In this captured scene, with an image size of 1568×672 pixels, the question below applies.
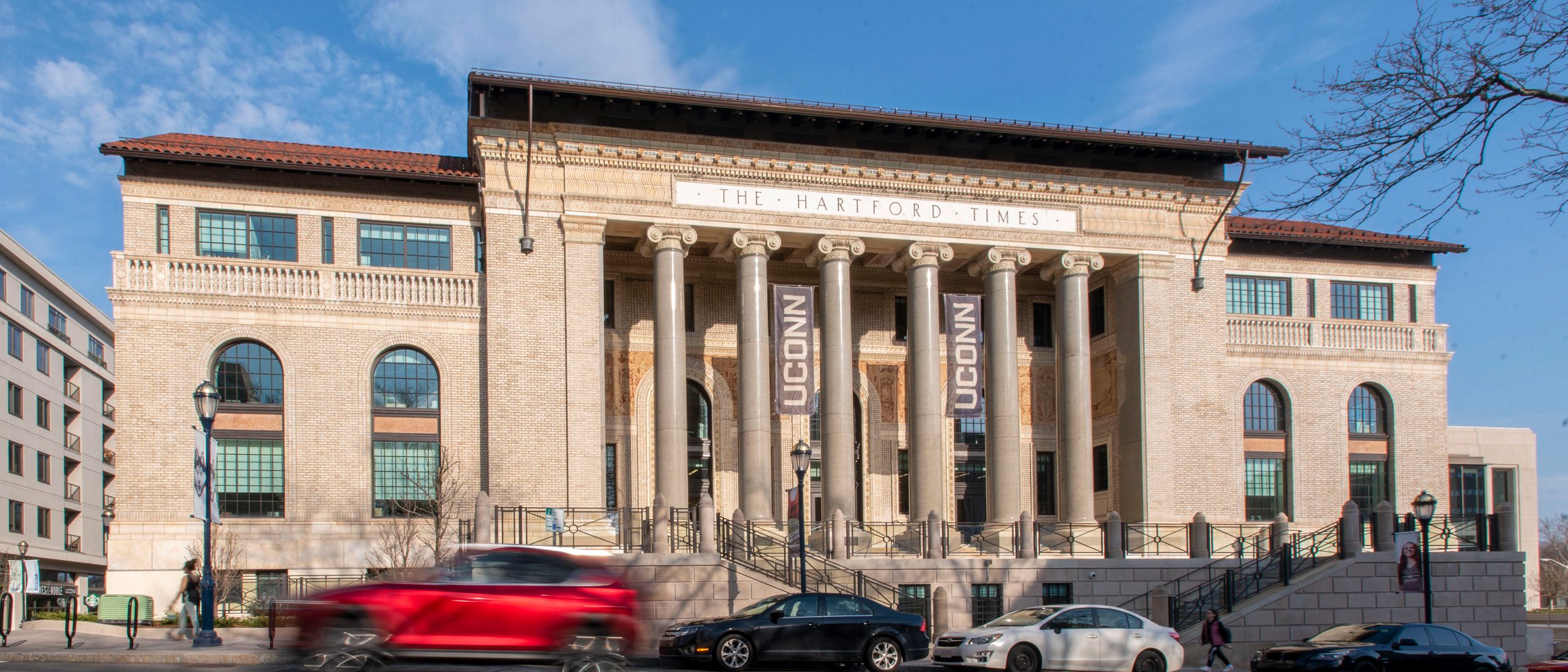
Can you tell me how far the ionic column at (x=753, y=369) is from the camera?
34062 mm

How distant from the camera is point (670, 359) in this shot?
34062 millimetres

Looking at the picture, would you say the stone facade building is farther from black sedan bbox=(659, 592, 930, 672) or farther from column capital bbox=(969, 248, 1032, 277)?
black sedan bbox=(659, 592, 930, 672)

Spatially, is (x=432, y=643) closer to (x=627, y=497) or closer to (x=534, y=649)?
(x=534, y=649)

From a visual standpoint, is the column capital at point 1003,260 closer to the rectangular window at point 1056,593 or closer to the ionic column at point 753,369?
the ionic column at point 753,369

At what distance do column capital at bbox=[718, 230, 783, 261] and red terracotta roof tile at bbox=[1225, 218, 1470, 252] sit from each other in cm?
1500

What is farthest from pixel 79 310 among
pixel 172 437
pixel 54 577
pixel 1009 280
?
pixel 1009 280

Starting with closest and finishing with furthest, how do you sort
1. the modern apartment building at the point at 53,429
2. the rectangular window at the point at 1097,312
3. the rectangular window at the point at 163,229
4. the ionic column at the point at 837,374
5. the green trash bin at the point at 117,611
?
1. the green trash bin at the point at 117,611
2. the rectangular window at the point at 163,229
3. the ionic column at the point at 837,374
4. the rectangular window at the point at 1097,312
5. the modern apartment building at the point at 53,429

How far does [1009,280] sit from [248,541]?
22052mm

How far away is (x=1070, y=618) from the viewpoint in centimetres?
2284

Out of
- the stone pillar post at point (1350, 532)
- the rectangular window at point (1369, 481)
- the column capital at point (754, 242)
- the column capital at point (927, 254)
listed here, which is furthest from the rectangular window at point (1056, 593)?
the rectangular window at point (1369, 481)

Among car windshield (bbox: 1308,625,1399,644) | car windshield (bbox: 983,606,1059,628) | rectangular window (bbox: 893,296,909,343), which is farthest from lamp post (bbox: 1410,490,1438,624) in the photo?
rectangular window (bbox: 893,296,909,343)

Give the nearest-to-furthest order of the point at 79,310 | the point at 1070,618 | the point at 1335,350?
the point at 1070,618 → the point at 1335,350 → the point at 79,310

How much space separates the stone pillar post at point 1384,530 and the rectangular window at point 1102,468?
8.92m

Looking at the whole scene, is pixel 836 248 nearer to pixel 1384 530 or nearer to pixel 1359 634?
pixel 1384 530
